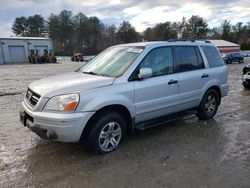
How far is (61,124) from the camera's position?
148 inches

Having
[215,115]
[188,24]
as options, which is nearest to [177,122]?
[215,115]

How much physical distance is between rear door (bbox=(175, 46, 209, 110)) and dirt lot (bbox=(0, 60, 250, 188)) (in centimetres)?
68

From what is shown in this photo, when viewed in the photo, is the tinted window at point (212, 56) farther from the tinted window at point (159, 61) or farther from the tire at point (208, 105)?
the tinted window at point (159, 61)

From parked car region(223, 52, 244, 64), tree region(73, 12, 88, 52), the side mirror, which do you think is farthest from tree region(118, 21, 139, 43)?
the side mirror

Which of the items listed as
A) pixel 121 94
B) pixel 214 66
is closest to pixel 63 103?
pixel 121 94

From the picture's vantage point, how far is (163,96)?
4965 mm

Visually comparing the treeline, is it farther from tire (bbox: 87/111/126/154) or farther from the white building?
tire (bbox: 87/111/126/154)

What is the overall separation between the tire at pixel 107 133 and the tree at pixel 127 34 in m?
78.7

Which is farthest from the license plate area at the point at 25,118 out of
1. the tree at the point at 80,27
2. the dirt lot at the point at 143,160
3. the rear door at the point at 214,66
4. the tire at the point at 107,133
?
the tree at the point at 80,27

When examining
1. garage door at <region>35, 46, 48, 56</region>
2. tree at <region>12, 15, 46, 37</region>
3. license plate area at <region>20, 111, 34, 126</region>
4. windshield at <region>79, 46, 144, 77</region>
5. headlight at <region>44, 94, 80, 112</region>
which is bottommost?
license plate area at <region>20, 111, 34, 126</region>

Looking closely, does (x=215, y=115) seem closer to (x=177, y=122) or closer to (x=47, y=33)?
(x=177, y=122)

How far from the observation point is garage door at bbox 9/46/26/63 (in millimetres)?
42500

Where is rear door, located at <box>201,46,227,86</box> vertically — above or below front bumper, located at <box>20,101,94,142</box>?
above

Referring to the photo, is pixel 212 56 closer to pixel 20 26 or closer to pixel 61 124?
pixel 61 124
